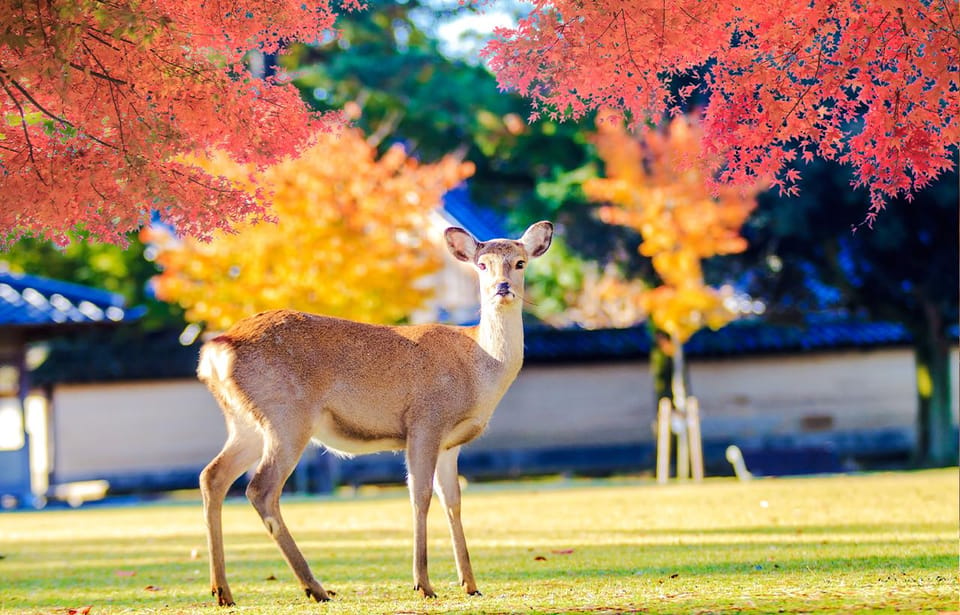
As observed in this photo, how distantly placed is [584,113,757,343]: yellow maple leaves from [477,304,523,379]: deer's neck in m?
17.8

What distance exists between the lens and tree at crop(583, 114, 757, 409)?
27219 millimetres

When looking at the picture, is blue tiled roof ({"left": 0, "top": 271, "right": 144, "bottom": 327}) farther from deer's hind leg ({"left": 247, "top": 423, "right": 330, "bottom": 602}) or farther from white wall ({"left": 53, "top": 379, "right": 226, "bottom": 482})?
deer's hind leg ({"left": 247, "top": 423, "right": 330, "bottom": 602})

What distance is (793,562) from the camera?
34.7 ft

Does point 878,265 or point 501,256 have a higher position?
point 878,265

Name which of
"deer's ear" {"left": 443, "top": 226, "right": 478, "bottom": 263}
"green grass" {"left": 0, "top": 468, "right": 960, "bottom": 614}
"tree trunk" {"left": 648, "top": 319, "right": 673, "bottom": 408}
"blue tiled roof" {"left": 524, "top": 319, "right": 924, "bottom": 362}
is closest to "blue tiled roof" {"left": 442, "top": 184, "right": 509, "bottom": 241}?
"blue tiled roof" {"left": 524, "top": 319, "right": 924, "bottom": 362}

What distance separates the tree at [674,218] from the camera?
89.3ft

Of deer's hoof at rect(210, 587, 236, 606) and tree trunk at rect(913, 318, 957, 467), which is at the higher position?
tree trunk at rect(913, 318, 957, 467)

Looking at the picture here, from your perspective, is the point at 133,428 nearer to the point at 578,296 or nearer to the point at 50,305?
the point at 50,305

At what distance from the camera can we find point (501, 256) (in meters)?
9.26

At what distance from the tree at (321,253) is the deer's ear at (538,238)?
16.1 meters

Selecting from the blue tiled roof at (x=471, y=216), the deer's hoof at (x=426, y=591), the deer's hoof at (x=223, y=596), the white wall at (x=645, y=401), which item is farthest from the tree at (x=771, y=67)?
the blue tiled roof at (x=471, y=216)

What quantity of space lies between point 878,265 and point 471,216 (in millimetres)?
10920

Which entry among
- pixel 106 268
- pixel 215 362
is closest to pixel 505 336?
pixel 215 362

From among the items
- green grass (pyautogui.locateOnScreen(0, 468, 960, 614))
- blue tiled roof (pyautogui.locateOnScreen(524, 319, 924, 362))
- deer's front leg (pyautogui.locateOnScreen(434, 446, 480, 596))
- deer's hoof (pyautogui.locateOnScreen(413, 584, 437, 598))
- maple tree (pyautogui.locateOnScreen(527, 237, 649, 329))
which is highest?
maple tree (pyautogui.locateOnScreen(527, 237, 649, 329))
